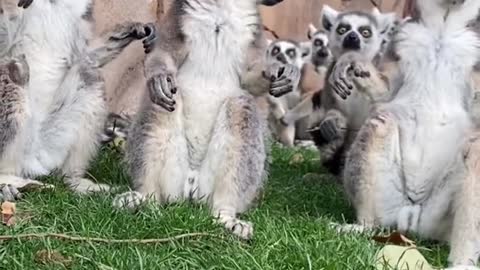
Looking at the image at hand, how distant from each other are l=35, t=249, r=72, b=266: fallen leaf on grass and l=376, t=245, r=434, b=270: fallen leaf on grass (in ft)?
4.53

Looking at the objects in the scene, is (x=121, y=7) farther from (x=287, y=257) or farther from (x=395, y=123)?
(x=287, y=257)

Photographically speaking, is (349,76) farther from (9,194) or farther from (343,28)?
(343,28)

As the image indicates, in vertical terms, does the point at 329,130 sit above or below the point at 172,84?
below

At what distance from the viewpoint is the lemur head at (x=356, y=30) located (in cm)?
802

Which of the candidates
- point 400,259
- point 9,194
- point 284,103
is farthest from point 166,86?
point 284,103

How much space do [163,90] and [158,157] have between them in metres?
0.38

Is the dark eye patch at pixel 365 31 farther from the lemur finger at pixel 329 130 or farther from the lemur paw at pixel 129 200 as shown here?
the lemur paw at pixel 129 200

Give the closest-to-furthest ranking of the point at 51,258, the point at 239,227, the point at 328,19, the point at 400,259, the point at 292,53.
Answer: the point at 51,258
the point at 400,259
the point at 239,227
the point at 328,19
the point at 292,53

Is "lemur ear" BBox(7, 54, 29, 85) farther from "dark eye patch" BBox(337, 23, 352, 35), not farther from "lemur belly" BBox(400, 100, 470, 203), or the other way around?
"dark eye patch" BBox(337, 23, 352, 35)

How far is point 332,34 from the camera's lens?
8688mm

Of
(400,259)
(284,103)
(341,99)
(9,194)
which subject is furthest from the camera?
(284,103)

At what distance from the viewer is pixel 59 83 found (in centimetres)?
591

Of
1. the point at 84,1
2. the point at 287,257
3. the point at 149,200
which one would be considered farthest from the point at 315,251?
the point at 84,1

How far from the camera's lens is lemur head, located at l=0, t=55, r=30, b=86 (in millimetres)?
5418
